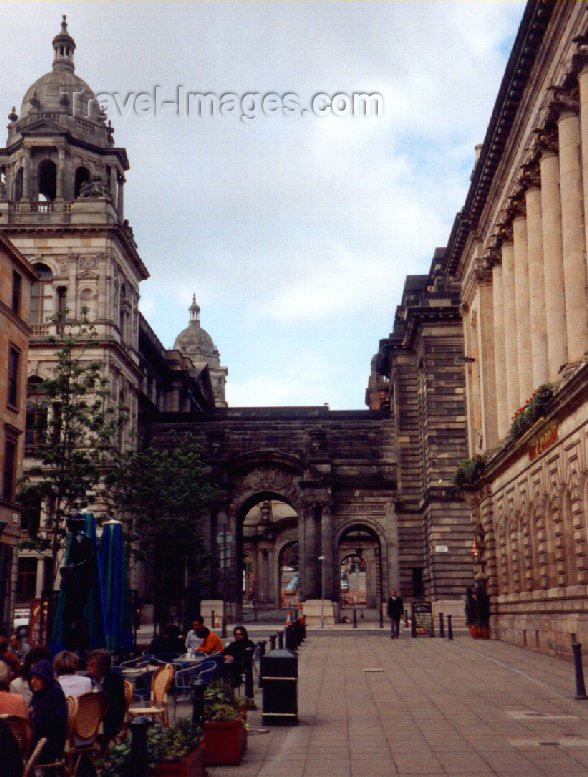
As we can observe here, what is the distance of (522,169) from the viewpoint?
32.1m

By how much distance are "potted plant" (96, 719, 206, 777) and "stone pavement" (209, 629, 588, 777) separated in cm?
133

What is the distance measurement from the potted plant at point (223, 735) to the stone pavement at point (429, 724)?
225mm

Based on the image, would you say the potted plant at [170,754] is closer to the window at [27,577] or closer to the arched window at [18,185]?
the window at [27,577]

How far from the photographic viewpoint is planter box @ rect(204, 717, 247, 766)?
1289cm

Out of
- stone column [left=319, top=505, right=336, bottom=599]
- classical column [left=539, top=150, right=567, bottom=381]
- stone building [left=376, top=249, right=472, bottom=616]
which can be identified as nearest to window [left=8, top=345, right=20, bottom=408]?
classical column [left=539, top=150, right=567, bottom=381]

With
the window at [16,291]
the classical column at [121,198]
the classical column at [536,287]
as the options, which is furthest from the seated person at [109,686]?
the classical column at [121,198]

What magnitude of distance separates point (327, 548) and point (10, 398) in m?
26.2

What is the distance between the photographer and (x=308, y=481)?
2378 inches

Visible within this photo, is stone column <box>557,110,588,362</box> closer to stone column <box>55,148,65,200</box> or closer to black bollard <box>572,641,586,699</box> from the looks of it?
black bollard <box>572,641,586,699</box>

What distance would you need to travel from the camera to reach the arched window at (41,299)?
55.7m

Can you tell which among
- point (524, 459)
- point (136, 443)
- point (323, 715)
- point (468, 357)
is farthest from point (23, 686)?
point (136, 443)

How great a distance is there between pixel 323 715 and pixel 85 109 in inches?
1998

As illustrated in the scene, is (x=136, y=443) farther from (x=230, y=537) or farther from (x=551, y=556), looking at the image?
(x=551, y=556)

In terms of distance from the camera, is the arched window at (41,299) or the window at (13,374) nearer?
the window at (13,374)
